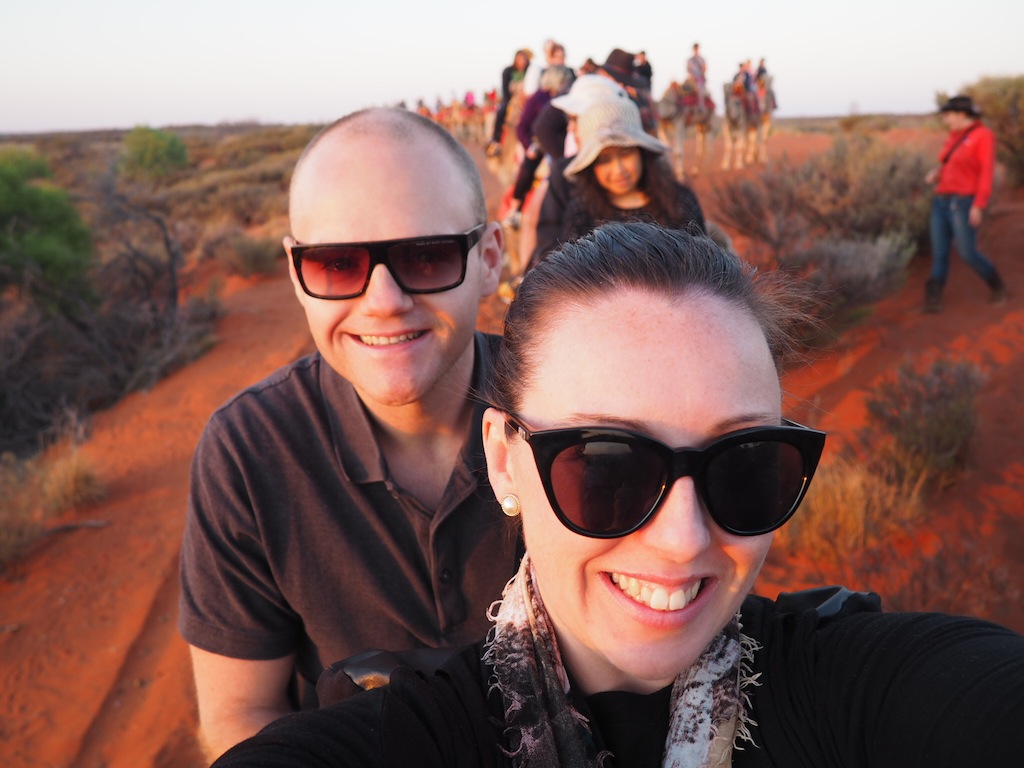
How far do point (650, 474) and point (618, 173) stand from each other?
3486 millimetres

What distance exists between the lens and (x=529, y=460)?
1248mm

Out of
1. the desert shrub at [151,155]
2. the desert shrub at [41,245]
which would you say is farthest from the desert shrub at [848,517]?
the desert shrub at [151,155]

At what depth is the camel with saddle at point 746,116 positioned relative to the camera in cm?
1638

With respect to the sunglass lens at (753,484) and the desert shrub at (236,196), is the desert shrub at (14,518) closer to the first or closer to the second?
the sunglass lens at (753,484)

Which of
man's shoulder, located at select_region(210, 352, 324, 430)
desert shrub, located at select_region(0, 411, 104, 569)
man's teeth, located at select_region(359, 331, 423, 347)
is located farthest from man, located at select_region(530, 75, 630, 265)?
desert shrub, located at select_region(0, 411, 104, 569)

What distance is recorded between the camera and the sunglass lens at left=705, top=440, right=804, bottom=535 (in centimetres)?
114

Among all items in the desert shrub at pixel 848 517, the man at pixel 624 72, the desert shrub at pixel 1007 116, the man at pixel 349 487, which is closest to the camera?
the man at pixel 349 487

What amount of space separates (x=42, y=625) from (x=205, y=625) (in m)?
3.58

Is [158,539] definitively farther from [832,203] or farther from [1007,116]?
[1007,116]

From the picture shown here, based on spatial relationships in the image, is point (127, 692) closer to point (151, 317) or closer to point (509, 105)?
point (151, 317)

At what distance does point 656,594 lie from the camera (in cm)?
115

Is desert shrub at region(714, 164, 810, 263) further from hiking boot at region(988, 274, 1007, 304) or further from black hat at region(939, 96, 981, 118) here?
hiking boot at region(988, 274, 1007, 304)

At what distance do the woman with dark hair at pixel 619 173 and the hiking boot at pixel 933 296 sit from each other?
17.3 feet

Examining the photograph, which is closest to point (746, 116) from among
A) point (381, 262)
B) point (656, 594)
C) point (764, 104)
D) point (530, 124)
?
point (764, 104)
